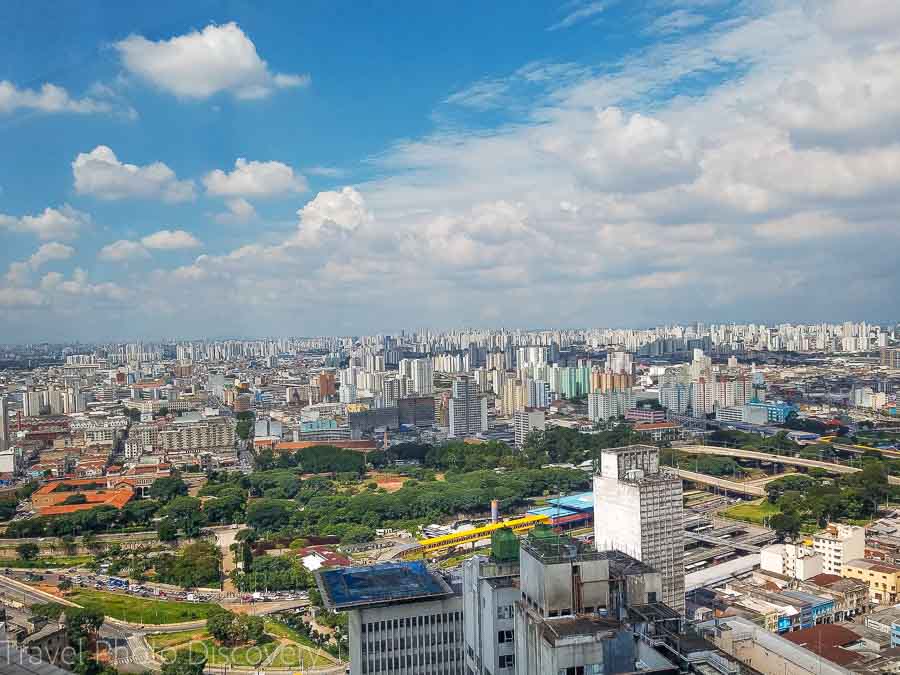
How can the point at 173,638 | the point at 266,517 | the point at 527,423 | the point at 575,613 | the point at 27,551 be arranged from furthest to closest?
1. the point at 527,423
2. the point at 266,517
3. the point at 27,551
4. the point at 173,638
5. the point at 575,613

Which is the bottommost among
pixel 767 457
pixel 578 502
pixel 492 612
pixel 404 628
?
pixel 767 457

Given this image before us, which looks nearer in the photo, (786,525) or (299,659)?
(299,659)

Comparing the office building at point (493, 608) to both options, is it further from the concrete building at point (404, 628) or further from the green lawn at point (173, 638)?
the green lawn at point (173, 638)

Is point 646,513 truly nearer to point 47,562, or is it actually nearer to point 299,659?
point 299,659

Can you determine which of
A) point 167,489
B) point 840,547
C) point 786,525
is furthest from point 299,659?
point 167,489

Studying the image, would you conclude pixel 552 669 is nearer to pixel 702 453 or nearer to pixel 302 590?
pixel 302 590

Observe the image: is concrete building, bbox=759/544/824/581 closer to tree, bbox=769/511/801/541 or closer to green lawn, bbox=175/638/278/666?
tree, bbox=769/511/801/541
